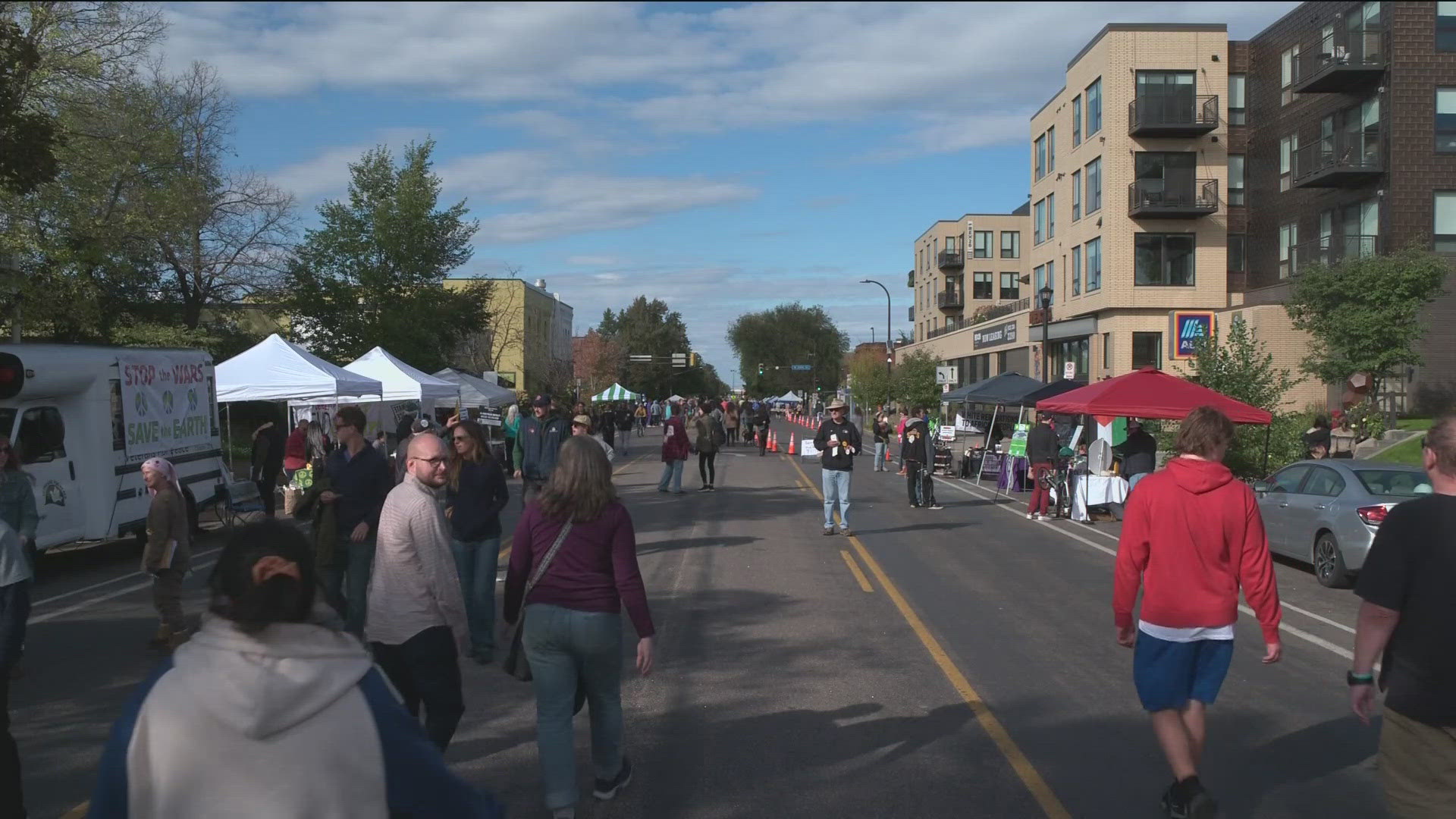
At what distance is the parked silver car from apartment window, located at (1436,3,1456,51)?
24.3 meters

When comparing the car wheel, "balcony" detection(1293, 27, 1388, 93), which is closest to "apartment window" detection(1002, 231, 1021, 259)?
"balcony" detection(1293, 27, 1388, 93)

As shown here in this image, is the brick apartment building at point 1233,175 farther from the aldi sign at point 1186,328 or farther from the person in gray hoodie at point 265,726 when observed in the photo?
the person in gray hoodie at point 265,726

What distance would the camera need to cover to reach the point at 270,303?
39.7 m

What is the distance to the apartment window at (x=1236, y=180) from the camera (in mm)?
40719

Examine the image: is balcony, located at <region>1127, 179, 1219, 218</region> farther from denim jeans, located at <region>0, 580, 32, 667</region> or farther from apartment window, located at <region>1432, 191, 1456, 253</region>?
denim jeans, located at <region>0, 580, 32, 667</region>

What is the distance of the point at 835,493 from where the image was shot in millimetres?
15930

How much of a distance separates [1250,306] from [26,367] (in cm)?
3508

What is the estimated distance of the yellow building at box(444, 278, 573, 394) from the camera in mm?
59719

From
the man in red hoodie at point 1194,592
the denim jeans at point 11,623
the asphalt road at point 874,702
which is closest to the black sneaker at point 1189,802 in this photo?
the man in red hoodie at point 1194,592

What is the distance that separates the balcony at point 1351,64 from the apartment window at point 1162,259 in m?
7.00

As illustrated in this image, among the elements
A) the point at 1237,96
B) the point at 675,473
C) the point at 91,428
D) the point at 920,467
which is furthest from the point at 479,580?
the point at 1237,96

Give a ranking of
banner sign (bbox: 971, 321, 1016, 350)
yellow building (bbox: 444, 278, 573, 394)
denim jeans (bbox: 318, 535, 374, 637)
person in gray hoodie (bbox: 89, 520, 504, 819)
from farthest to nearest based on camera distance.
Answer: yellow building (bbox: 444, 278, 573, 394)
banner sign (bbox: 971, 321, 1016, 350)
denim jeans (bbox: 318, 535, 374, 637)
person in gray hoodie (bbox: 89, 520, 504, 819)

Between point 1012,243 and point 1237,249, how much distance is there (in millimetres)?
36856

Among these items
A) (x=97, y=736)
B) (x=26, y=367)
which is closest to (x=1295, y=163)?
(x=26, y=367)
